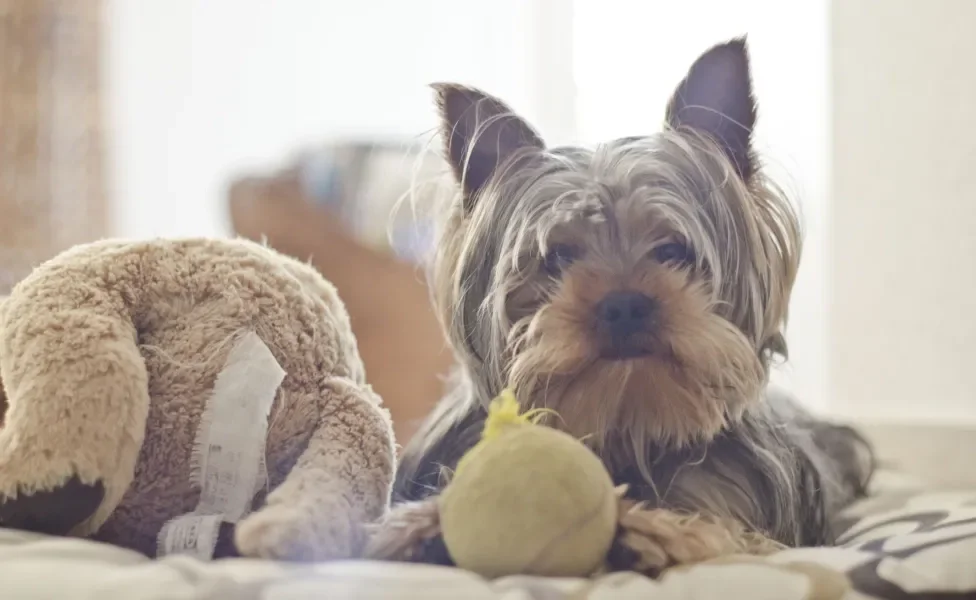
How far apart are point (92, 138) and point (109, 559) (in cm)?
369

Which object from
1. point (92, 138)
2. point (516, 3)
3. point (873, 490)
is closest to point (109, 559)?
point (873, 490)

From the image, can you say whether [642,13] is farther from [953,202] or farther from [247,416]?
[247,416]

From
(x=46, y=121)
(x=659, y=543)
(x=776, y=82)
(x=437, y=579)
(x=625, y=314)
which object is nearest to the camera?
(x=437, y=579)

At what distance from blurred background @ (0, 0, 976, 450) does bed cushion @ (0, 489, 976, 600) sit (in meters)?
0.75

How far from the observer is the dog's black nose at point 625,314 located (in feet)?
4.17

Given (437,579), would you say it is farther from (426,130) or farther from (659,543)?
(426,130)

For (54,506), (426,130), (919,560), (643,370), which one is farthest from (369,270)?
(919,560)

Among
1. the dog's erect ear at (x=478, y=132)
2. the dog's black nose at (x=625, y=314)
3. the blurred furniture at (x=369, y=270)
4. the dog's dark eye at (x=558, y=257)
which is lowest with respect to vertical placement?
the blurred furniture at (x=369, y=270)

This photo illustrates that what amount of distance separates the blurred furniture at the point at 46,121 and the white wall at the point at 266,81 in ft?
1.34

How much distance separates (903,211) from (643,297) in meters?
1.71

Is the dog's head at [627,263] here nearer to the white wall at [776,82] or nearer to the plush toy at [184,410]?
the plush toy at [184,410]

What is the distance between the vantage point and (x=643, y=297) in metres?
1.28

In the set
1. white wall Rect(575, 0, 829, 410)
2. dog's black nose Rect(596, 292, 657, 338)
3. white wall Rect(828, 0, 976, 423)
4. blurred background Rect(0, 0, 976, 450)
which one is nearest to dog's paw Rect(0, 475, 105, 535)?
dog's black nose Rect(596, 292, 657, 338)

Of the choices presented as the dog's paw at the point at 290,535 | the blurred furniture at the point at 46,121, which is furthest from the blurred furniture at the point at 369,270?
the dog's paw at the point at 290,535
